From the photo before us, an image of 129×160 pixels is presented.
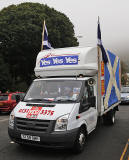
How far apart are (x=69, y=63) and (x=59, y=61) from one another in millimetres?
372

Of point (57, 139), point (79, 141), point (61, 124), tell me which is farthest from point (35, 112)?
point (79, 141)

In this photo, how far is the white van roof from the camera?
6.05 m

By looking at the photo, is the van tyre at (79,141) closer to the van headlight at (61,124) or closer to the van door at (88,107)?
the van door at (88,107)

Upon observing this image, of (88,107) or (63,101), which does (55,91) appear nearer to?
(63,101)

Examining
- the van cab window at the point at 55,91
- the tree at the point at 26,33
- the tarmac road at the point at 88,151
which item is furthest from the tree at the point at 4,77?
the van cab window at the point at 55,91

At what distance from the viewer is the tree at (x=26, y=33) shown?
872 inches

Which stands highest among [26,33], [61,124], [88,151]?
[26,33]

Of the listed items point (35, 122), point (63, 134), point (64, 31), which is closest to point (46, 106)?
point (35, 122)

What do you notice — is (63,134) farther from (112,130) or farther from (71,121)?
(112,130)

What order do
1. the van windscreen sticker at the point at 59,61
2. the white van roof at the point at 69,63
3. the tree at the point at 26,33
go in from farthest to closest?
1. the tree at the point at 26,33
2. the van windscreen sticker at the point at 59,61
3. the white van roof at the point at 69,63

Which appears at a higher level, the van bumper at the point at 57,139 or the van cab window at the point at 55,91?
the van cab window at the point at 55,91

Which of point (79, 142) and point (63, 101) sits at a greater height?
point (63, 101)

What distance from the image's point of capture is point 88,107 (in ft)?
18.3

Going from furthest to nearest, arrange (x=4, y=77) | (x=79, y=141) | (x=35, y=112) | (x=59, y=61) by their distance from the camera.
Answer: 1. (x=4, y=77)
2. (x=59, y=61)
3. (x=79, y=141)
4. (x=35, y=112)
